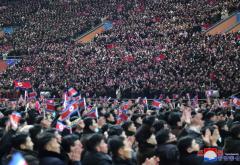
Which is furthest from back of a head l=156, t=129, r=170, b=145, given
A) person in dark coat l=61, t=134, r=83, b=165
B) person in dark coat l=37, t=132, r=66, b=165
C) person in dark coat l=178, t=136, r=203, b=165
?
person in dark coat l=37, t=132, r=66, b=165

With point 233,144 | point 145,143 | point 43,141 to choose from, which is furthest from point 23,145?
point 233,144

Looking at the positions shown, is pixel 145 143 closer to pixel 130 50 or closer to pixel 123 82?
pixel 123 82

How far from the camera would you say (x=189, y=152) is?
5797mm

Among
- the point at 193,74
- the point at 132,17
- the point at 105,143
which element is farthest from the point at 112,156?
the point at 132,17

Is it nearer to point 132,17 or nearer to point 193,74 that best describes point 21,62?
point 132,17

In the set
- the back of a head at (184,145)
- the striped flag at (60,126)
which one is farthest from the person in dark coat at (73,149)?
the striped flag at (60,126)

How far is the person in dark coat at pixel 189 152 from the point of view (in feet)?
18.8

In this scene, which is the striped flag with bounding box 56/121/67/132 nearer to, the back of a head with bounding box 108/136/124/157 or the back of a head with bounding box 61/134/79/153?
the back of a head with bounding box 61/134/79/153

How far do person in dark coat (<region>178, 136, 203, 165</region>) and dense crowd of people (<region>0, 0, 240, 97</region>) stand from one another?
17561 mm

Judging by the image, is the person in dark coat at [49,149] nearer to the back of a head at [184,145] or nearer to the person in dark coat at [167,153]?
the person in dark coat at [167,153]

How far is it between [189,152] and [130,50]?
29.0 m

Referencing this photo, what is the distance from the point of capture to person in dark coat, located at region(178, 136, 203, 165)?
5.74m

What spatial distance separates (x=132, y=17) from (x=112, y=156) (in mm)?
38489

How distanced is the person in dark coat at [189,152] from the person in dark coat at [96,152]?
96 cm
